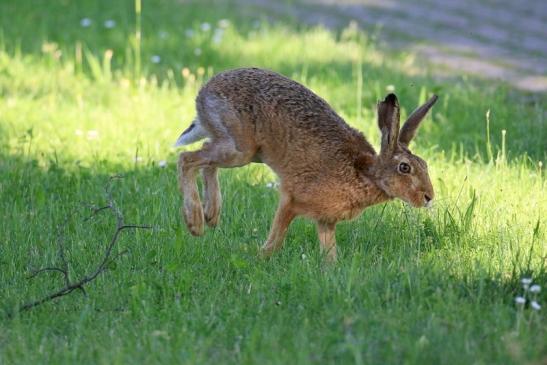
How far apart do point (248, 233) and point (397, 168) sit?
43.0 inches

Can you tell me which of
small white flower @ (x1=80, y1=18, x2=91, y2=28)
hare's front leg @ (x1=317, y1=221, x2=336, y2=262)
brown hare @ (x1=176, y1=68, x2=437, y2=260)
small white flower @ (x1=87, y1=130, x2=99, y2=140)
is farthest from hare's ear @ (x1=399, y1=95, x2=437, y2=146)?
small white flower @ (x1=80, y1=18, x2=91, y2=28)

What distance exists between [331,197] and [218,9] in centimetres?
724

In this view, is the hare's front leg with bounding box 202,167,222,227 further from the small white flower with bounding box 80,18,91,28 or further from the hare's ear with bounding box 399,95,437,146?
the small white flower with bounding box 80,18,91,28

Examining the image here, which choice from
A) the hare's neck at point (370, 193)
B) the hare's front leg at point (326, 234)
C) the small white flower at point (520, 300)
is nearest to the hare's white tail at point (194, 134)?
the hare's front leg at point (326, 234)

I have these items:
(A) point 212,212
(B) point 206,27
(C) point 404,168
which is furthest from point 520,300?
(B) point 206,27

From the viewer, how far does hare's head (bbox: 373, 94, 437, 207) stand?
550cm

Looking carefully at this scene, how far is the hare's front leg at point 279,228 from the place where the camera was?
5710mm

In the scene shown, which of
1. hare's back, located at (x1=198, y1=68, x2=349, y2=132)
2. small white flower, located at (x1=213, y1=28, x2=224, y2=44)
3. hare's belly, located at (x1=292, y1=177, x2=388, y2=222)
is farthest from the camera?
small white flower, located at (x1=213, y1=28, x2=224, y2=44)

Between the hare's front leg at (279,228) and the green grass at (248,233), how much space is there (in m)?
0.10

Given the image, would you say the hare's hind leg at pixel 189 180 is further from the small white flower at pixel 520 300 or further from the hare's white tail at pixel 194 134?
the small white flower at pixel 520 300

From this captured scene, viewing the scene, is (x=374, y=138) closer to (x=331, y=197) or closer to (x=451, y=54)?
(x=331, y=197)

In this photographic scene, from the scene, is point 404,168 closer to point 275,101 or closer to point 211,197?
point 275,101

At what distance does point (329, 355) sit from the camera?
4262mm

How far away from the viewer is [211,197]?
6.18 meters
